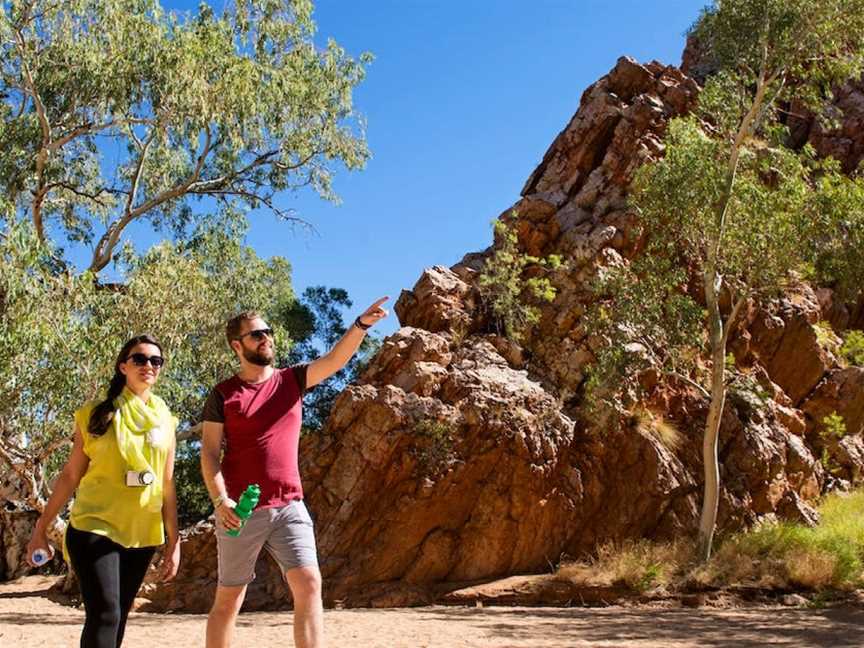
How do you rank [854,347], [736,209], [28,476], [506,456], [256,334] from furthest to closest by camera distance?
[854,347] < [736,209] < [506,456] < [28,476] < [256,334]

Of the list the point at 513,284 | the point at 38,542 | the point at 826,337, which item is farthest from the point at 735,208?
the point at 38,542

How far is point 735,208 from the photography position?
621 inches

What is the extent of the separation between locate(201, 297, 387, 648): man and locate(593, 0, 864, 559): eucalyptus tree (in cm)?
1232

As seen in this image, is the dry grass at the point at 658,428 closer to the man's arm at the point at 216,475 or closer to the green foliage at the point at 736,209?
the green foliage at the point at 736,209

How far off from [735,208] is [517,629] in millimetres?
10041

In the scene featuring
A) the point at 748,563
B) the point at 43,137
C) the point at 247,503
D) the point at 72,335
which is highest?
the point at 43,137

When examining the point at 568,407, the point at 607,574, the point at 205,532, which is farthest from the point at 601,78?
the point at 205,532

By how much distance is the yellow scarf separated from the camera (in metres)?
3.81

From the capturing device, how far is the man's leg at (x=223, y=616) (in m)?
3.77

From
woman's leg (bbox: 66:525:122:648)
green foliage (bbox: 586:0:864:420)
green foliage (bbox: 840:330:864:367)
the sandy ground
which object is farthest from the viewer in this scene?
green foliage (bbox: 840:330:864:367)

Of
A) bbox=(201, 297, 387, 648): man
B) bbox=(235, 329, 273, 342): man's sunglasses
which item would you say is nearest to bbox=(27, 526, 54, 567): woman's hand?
bbox=(201, 297, 387, 648): man

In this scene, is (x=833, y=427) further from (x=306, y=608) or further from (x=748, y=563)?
(x=306, y=608)

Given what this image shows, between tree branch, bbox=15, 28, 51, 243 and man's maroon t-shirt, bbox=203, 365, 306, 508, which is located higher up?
tree branch, bbox=15, 28, 51, 243

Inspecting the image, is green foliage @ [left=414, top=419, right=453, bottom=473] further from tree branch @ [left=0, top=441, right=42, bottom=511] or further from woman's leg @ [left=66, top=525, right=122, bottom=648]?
woman's leg @ [left=66, top=525, right=122, bottom=648]
